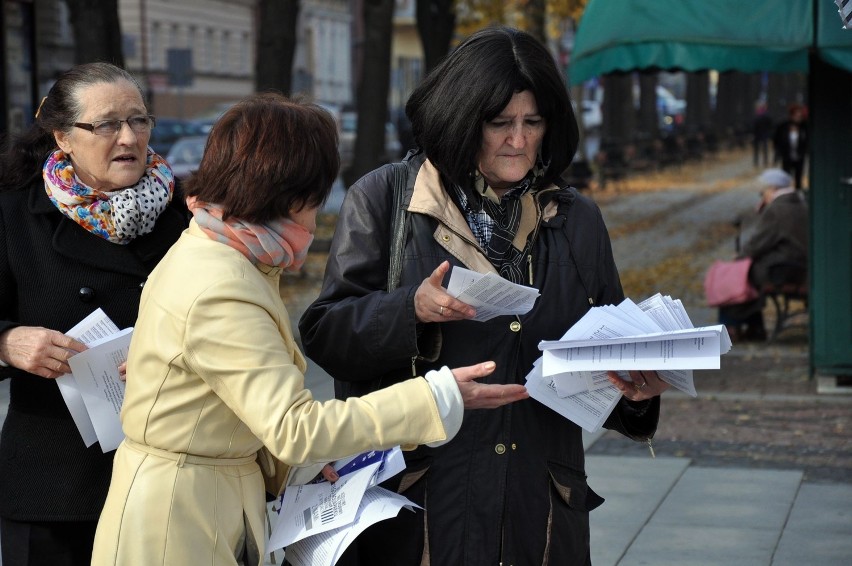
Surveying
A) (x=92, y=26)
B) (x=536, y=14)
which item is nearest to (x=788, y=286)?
(x=92, y=26)

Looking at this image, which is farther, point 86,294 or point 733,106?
point 733,106

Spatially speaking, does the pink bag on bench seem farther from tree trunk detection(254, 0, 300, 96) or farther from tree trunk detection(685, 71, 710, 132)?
tree trunk detection(685, 71, 710, 132)

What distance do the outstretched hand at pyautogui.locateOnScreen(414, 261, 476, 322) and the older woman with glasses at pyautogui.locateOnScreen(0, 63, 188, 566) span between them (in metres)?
0.95

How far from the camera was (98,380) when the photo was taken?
3322mm

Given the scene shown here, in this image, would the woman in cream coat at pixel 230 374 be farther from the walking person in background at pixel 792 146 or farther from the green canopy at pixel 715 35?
the walking person in background at pixel 792 146

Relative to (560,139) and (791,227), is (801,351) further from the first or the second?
(560,139)

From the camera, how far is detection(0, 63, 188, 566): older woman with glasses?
3480mm

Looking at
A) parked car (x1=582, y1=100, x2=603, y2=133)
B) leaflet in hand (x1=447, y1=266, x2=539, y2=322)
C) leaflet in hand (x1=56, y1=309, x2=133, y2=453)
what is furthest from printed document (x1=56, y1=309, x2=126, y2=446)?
parked car (x1=582, y1=100, x2=603, y2=133)

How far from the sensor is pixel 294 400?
255cm

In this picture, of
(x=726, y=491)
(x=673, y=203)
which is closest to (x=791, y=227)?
(x=726, y=491)

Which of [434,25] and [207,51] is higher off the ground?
[434,25]

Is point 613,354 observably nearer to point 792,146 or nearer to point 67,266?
point 67,266

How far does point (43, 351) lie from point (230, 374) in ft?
3.08

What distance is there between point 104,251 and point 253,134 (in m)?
1.04
